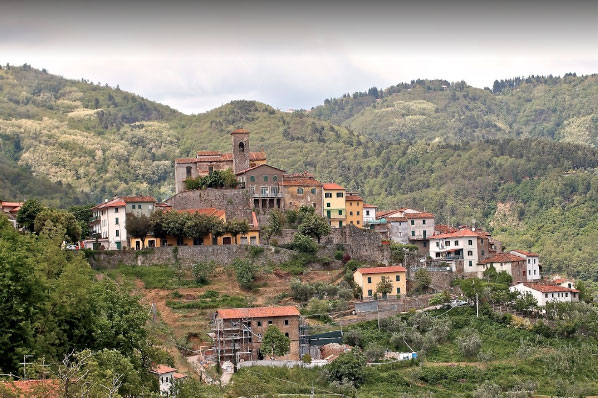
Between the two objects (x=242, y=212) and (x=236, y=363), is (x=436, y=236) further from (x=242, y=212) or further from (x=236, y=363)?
(x=236, y=363)

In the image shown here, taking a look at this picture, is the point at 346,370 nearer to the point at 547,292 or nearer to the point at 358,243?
the point at 358,243

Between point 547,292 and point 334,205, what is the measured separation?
16341mm

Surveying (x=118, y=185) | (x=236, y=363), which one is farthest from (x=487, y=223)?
(x=236, y=363)

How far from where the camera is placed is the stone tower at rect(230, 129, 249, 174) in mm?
75500

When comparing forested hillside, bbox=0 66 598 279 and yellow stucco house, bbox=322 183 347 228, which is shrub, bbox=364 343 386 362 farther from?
forested hillside, bbox=0 66 598 279

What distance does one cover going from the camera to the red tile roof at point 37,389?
91.5 feet

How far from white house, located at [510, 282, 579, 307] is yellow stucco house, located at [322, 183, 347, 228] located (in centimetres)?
1326

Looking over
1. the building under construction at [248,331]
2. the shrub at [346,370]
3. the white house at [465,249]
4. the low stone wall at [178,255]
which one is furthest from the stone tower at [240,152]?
the shrub at [346,370]

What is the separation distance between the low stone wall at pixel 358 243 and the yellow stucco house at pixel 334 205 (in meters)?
3.93

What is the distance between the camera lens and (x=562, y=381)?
193ft

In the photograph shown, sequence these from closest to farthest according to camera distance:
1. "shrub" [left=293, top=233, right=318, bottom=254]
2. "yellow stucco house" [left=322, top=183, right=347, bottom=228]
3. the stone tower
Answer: "shrub" [left=293, top=233, right=318, bottom=254], "yellow stucco house" [left=322, top=183, right=347, bottom=228], the stone tower

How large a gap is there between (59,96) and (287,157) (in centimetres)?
5828

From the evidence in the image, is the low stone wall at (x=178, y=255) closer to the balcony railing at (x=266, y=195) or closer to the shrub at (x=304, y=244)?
the shrub at (x=304, y=244)

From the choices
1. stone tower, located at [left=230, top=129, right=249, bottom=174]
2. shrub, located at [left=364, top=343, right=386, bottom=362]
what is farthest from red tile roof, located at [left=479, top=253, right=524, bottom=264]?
stone tower, located at [left=230, top=129, right=249, bottom=174]
